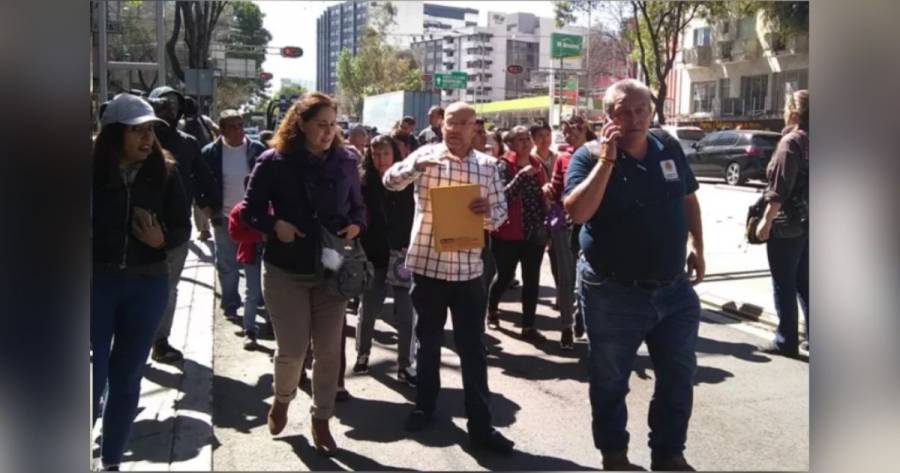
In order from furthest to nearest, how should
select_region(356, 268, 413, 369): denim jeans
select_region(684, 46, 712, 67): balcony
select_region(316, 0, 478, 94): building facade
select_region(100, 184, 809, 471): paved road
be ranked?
select_region(356, 268, 413, 369): denim jeans, select_region(316, 0, 478, 94): building facade, select_region(684, 46, 712, 67): balcony, select_region(100, 184, 809, 471): paved road

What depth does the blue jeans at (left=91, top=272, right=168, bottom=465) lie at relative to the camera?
311 centimetres

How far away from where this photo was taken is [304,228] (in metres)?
3.43

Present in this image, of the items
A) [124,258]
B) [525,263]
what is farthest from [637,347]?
[525,263]

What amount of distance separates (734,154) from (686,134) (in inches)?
39.2

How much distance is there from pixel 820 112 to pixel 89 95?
10.2 ft

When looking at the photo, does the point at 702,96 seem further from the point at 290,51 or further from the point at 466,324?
the point at 290,51

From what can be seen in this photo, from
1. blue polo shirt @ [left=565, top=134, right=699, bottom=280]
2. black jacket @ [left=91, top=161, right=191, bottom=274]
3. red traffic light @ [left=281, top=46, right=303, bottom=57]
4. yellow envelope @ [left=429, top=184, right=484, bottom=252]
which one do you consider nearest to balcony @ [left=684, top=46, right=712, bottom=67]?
blue polo shirt @ [left=565, top=134, right=699, bottom=280]

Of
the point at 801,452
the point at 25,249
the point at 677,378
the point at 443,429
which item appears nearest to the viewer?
the point at 25,249

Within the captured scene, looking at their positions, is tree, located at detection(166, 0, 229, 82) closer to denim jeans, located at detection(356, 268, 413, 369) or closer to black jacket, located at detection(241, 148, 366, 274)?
black jacket, located at detection(241, 148, 366, 274)

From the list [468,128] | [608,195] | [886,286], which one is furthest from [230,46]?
[886,286]

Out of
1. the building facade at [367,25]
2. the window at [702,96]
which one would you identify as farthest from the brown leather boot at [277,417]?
the window at [702,96]

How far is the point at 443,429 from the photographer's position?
380cm

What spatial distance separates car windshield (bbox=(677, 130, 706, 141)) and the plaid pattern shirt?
909 mm

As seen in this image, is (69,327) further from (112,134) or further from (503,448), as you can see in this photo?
(503,448)
